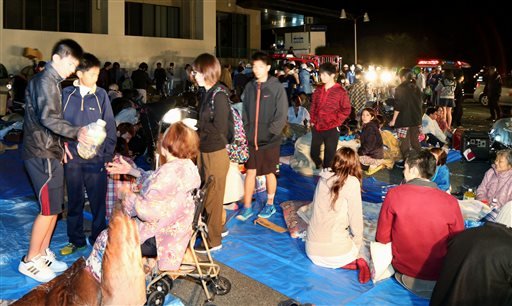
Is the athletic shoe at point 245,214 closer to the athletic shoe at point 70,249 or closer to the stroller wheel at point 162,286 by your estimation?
the athletic shoe at point 70,249

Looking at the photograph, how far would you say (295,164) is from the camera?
8633mm

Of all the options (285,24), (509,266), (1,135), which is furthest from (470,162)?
(285,24)

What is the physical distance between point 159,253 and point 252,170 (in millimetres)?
2296

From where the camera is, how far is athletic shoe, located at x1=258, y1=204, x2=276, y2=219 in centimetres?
602

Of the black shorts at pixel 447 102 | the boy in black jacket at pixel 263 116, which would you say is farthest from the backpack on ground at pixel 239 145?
the black shorts at pixel 447 102

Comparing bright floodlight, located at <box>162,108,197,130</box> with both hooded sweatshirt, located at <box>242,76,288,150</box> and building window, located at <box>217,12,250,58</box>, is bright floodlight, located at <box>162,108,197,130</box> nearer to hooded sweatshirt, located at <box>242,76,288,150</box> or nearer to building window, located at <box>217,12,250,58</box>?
hooded sweatshirt, located at <box>242,76,288,150</box>

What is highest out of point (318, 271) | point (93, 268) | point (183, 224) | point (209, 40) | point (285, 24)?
point (285, 24)

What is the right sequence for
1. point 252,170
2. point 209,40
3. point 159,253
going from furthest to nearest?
point 209,40 → point 252,170 → point 159,253

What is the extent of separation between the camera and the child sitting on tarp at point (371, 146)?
28.3 ft

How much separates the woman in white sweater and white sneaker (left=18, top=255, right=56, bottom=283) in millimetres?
2279

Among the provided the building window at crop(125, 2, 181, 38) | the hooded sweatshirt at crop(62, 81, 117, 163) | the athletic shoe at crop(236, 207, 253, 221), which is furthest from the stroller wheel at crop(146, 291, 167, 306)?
the building window at crop(125, 2, 181, 38)

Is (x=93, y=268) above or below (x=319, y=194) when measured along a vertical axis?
below

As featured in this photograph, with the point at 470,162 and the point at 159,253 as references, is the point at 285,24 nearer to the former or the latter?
the point at 470,162

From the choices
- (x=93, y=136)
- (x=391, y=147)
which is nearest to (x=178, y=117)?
(x=93, y=136)
